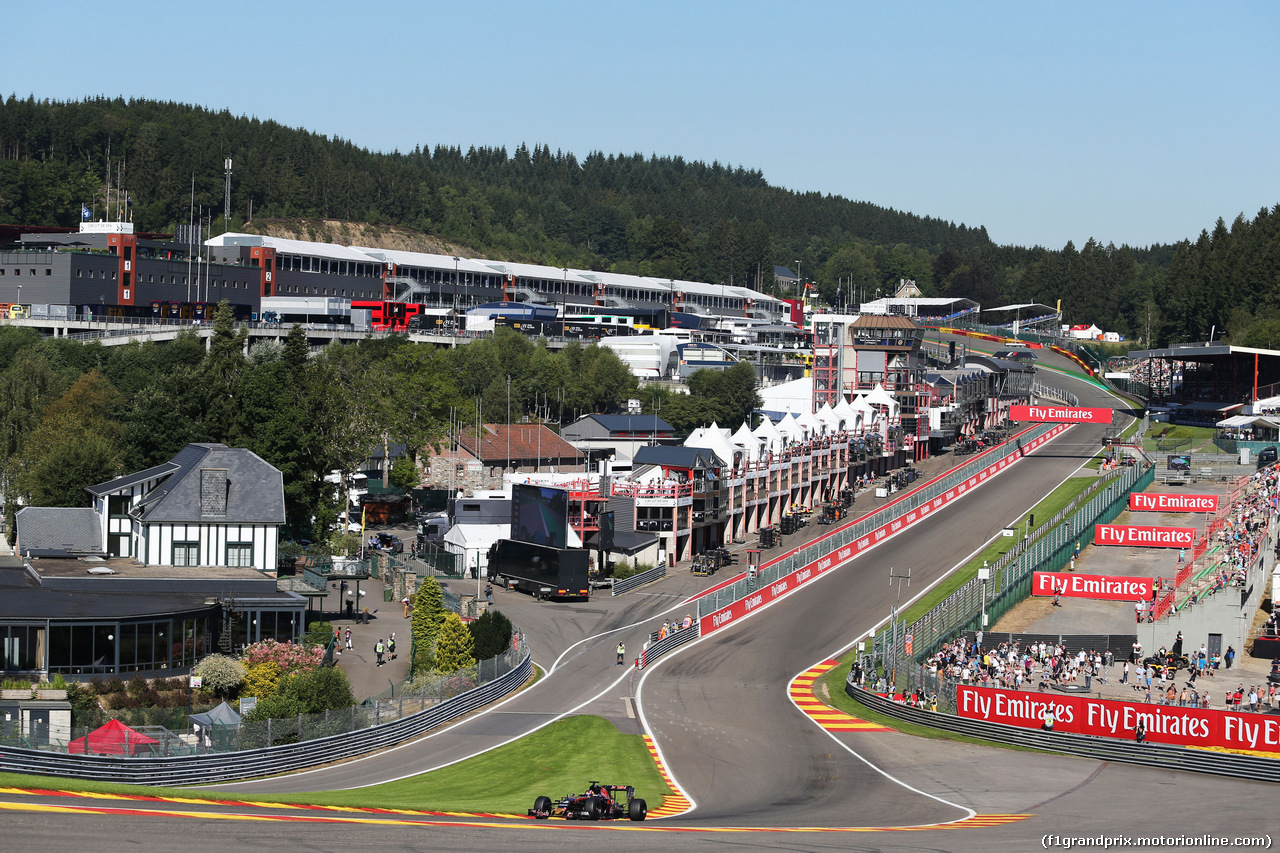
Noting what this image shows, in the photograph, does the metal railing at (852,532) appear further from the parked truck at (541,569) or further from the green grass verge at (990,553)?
the green grass verge at (990,553)

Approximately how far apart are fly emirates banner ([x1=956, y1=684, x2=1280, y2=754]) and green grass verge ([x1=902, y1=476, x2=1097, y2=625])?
19.8m

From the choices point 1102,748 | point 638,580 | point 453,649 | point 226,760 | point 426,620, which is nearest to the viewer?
point 226,760

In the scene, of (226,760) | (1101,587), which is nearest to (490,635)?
(226,760)

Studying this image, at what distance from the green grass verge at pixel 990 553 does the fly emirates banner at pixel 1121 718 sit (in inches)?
781

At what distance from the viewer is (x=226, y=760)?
43.0m

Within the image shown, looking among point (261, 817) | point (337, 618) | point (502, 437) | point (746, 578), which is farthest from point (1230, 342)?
point (261, 817)

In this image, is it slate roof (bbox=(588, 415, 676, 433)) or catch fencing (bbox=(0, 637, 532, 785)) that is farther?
slate roof (bbox=(588, 415, 676, 433))

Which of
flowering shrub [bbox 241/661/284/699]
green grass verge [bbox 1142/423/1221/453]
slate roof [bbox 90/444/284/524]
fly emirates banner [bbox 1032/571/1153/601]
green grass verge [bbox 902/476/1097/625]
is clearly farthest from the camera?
green grass verge [bbox 1142/423/1221/453]

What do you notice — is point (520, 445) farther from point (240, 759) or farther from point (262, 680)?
point (240, 759)

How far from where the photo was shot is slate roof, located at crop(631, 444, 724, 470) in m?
93.0

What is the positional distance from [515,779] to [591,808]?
7537mm

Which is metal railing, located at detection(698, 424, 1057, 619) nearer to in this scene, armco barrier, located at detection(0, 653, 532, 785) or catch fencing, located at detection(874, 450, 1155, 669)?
catch fencing, located at detection(874, 450, 1155, 669)

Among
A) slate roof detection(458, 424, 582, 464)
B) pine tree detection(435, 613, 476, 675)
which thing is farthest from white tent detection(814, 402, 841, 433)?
pine tree detection(435, 613, 476, 675)

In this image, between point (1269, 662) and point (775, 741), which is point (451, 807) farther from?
point (1269, 662)
